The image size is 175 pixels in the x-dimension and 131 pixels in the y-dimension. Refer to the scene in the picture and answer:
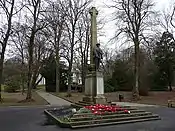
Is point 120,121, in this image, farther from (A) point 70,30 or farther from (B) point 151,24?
(A) point 70,30

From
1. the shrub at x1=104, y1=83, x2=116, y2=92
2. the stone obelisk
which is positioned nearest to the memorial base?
the stone obelisk

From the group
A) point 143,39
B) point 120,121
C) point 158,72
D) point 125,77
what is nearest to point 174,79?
point 158,72

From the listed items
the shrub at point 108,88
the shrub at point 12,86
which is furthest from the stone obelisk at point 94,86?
the shrub at point 12,86

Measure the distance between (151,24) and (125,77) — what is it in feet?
60.6

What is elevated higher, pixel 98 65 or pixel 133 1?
pixel 133 1

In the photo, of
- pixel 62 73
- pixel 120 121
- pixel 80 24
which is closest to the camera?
pixel 120 121

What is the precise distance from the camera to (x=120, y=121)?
13.2 metres

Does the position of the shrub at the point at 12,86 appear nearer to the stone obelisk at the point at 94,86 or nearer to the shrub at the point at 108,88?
the shrub at the point at 108,88

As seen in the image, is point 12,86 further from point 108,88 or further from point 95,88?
point 95,88

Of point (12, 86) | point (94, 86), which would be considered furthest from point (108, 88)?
point (94, 86)

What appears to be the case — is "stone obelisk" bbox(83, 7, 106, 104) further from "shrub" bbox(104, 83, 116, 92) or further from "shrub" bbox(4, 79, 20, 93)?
"shrub" bbox(4, 79, 20, 93)

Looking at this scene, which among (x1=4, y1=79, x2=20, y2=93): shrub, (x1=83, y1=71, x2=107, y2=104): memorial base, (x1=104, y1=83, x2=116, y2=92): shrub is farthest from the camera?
(x1=4, y1=79, x2=20, y2=93): shrub

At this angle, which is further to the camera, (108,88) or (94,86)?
(108,88)

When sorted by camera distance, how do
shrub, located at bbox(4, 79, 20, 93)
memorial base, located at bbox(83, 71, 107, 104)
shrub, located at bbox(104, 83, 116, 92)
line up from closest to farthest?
memorial base, located at bbox(83, 71, 107, 104), shrub, located at bbox(104, 83, 116, 92), shrub, located at bbox(4, 79, 20, 93)
